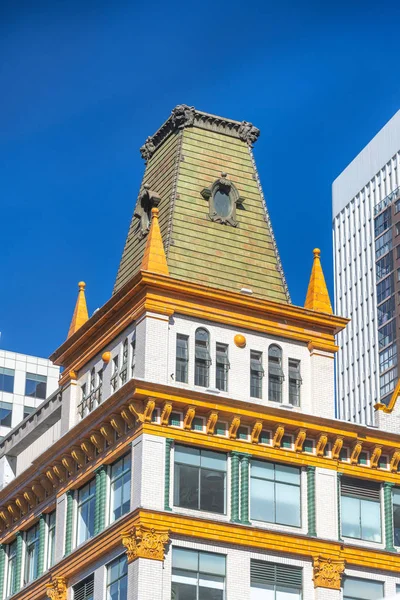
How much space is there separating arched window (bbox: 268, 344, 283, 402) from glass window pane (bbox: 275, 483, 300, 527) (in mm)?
4285

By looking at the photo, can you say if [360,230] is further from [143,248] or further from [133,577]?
[133,577]

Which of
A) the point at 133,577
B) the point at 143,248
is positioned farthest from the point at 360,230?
the point at 133,577

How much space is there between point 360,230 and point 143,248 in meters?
125

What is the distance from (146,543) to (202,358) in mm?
9689

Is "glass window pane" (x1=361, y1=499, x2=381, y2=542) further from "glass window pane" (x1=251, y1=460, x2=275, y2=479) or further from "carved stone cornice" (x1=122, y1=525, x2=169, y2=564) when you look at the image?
"carved stone cornice" (x1=122, y1=525, x2=169, y2=564)

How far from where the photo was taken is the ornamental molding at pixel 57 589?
70562 millimetres

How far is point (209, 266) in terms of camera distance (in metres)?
74.1

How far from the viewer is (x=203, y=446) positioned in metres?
67.9

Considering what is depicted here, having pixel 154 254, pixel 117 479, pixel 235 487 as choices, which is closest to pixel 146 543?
pixel 117 479

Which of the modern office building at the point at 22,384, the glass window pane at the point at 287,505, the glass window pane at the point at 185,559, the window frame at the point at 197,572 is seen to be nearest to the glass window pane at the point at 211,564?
the window frame at the point at 197,572

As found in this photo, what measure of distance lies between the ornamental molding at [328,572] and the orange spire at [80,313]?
1722 centimetres

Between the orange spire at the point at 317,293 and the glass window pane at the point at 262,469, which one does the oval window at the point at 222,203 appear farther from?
the glass window pane at the point at 262,469

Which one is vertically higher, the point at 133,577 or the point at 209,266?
the point at 209,266

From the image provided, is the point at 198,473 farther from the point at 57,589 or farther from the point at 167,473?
the point at 57,589
